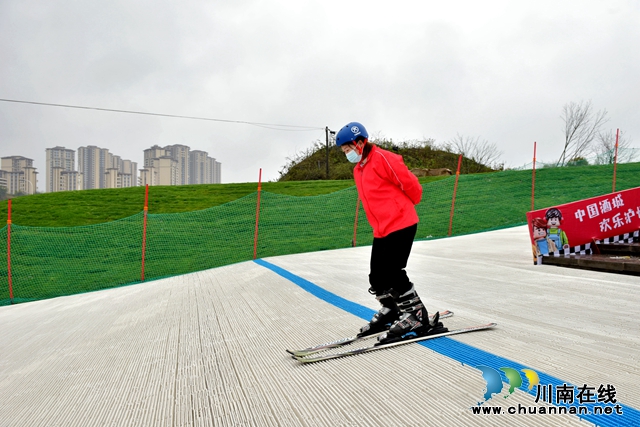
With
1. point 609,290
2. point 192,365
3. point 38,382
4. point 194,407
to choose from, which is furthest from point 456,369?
point 609,290

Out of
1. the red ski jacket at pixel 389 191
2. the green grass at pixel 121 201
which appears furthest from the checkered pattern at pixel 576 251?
the green grass at pixel 121 201

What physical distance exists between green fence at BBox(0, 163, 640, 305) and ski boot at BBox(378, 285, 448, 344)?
7.90m

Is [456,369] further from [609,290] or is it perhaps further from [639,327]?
[609,290]

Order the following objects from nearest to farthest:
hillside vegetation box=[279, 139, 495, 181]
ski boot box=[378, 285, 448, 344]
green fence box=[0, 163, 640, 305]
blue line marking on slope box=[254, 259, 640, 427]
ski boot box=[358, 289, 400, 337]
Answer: blue line marking on slope box=[254, 259, 640, 427]
ski boot box=[378, 285, 448, 344]
ski boot box=[358, 289, 400, 337]
green fence box=[0, 163, 640, 305]
hillside vegetation box=[279, 139, 495, 181]

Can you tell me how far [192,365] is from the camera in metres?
2.94

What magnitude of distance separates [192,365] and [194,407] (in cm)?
72

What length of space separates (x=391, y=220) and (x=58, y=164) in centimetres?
6867

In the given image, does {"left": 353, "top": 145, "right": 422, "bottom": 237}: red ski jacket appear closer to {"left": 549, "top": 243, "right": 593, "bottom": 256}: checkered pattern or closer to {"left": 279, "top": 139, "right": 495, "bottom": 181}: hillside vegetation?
{"left": 549, "top": 243, "right": 593, "bottom": 256}: checkered pattern

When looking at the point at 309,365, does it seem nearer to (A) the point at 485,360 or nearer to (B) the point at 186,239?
(A) the point at 485,360

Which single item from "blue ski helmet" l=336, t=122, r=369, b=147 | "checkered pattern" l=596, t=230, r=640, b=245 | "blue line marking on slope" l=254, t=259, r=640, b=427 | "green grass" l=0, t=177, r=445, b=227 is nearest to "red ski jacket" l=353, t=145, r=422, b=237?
"blue ski helmet" l=336, t=122, r=369, b=147

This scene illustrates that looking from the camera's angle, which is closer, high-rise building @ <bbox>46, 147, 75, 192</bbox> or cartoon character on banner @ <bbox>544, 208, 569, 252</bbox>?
cartoon character on banner @ <bbox>544, 208, 569, 252</bbox>

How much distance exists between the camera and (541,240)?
261 inches

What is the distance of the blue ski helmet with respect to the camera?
9.79 ft

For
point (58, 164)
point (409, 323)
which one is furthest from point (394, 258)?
point (58, 164)
